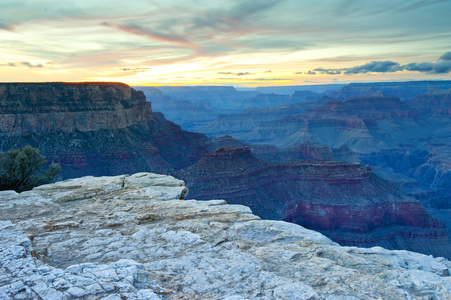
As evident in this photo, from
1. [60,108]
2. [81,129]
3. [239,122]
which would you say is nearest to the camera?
[60,108]

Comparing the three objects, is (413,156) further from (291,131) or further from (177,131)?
(177,131)

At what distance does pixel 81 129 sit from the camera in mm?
54531

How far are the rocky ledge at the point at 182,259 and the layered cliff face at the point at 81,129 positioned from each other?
4239cm

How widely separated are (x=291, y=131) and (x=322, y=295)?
15119cm

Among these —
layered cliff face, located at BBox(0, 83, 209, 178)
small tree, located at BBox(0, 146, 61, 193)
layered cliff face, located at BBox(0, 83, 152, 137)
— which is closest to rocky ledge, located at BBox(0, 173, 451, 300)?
small tree, located at BBox(0, 146, 61, 193)

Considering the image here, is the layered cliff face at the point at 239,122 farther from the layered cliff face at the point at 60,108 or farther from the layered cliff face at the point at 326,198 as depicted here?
the layered cliff face at the point at 326,198

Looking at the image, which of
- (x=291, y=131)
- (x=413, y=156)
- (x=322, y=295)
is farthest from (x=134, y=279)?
(x=291, y=131)

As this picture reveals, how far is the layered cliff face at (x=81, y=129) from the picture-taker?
48.5 metres

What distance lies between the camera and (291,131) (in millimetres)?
152875

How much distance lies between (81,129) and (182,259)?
5416 cm

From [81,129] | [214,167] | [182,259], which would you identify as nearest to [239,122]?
[81,129]

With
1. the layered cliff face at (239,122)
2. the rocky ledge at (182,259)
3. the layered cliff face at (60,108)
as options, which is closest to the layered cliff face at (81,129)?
the layered cliff face at (60,108)

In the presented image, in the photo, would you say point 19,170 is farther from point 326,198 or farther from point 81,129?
point 326,198

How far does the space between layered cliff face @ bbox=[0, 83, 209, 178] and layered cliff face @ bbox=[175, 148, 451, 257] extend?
13.7 metres
